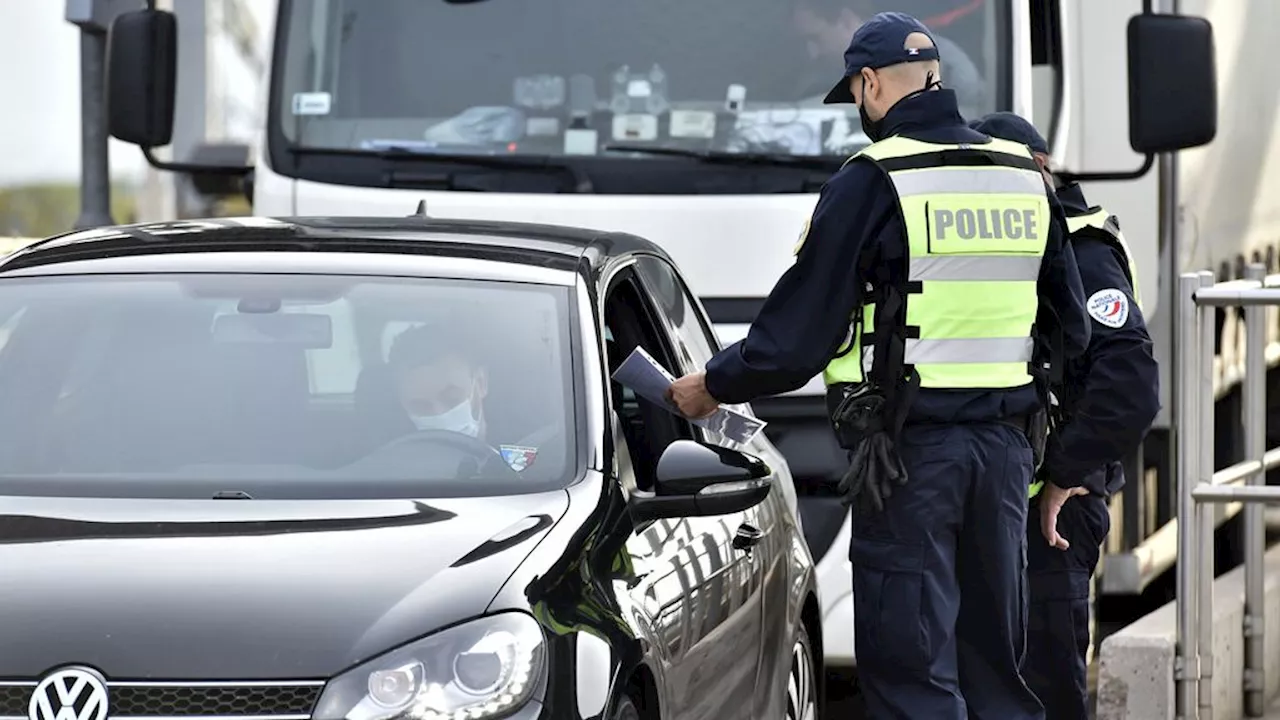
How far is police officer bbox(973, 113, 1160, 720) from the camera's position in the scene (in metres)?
6.41

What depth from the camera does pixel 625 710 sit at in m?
4.64

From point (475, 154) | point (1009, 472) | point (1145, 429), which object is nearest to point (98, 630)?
point (1009, 472)

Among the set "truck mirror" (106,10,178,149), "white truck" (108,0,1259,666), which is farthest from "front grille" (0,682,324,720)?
"truck mirror" (106,10,178,149)

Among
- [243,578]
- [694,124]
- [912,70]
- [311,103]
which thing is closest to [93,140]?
[311,103]

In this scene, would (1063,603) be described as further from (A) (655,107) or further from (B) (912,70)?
(A) (655,107)

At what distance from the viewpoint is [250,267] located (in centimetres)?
570

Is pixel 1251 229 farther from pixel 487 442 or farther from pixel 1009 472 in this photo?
pixel 487 442

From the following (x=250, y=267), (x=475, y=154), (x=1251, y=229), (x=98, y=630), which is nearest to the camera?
(x=98, y=630)

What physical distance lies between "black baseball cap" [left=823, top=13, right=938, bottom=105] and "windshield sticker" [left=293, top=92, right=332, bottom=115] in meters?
3.38

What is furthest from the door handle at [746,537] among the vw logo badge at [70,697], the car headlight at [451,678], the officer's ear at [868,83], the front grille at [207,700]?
the vw logo badge at [70,697]

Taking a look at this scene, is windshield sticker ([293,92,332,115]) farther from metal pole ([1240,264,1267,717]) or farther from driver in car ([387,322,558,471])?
driver in car ([387,322,558,471])

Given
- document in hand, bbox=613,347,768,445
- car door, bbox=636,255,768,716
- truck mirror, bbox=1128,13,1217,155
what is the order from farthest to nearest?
truck mirror, bbox=1128,13,1217,155 < document in hand, bbox=613,347,768,445 < car door, bbox=636,255,768,716

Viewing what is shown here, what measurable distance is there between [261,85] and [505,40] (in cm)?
91

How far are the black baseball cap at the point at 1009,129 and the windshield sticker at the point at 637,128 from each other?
259cm
